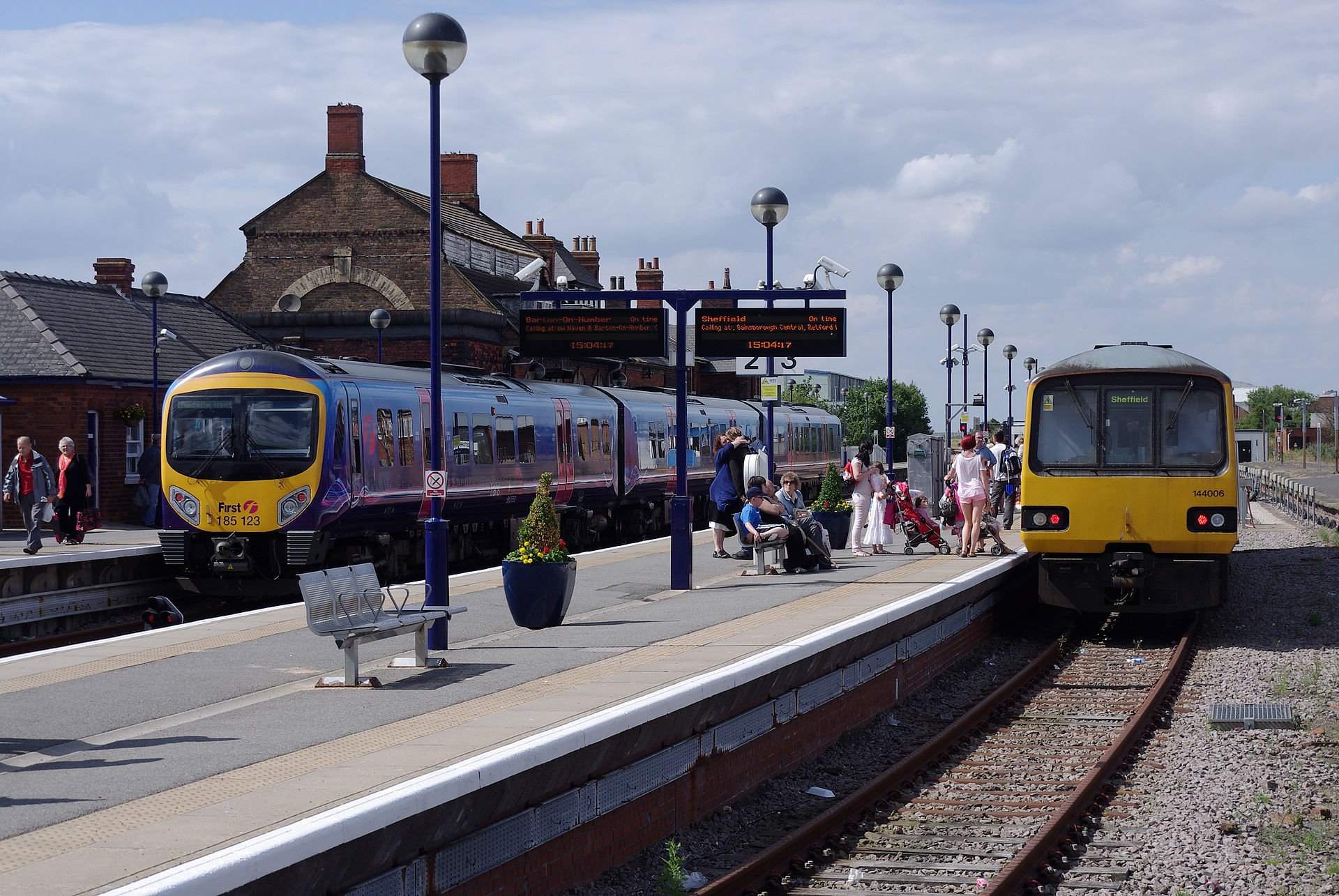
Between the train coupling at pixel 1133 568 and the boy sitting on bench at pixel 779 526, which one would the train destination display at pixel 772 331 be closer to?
the boy sitting on bench at pixel 779 526

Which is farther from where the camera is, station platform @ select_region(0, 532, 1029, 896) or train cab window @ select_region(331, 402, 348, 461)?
train cab window @ select_region(331, 402, 348, 461)

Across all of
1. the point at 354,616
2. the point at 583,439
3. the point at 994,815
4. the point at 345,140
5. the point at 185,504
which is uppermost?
the point at 345,140

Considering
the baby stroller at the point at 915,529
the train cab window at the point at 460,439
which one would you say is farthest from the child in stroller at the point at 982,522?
the train cab window at the point at 460,439

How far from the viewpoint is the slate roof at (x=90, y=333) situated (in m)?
31.2

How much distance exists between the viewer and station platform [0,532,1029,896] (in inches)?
241

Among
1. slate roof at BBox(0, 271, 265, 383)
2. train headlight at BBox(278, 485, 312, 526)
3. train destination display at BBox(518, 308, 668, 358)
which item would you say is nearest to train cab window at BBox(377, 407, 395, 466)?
train headlight at BBox(278, 485, 312, 526)

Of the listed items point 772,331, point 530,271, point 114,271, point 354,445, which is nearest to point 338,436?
point 354,445

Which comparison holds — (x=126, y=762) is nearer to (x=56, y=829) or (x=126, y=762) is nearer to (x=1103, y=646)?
(x=56, y=829)

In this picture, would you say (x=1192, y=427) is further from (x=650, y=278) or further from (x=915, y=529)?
(x=650, y=278)

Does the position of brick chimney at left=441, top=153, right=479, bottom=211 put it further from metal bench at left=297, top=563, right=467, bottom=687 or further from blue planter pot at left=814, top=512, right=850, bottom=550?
metal bench at left=297, top=563, right=467, bottom=687

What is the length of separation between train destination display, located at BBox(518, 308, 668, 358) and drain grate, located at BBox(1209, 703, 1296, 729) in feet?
24.4

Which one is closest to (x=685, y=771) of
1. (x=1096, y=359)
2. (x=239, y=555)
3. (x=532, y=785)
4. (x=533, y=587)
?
(x=532, y=785)

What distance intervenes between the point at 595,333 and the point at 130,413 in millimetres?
17189

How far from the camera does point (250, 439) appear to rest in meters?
19.5
